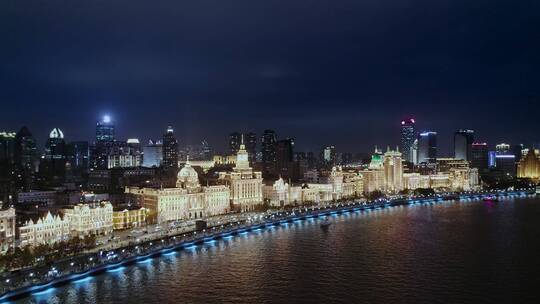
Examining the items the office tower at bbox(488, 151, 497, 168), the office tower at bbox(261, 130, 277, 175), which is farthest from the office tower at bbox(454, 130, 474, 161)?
the office tower at bbox(261, 130, 277, 175)

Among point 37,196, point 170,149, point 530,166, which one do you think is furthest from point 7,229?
point 530,166

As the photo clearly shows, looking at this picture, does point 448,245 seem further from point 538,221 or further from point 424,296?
point 538,221

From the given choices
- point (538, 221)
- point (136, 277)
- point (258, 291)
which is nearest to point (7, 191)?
point (136, 277)

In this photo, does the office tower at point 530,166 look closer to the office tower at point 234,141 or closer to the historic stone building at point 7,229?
the office tower at point 234,141

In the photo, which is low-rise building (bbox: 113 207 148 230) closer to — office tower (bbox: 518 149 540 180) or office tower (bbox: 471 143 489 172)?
office tower (bbox: 518 149 540 180)

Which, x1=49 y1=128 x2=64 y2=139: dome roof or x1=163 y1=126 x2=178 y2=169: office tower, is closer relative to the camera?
x1=49 y1=128 x2=64 y2=139: dome roof
